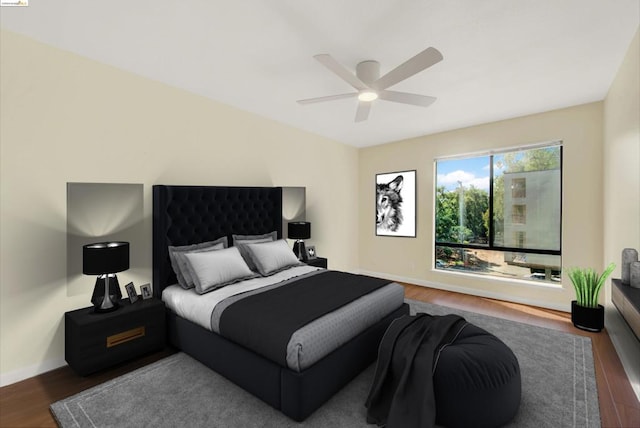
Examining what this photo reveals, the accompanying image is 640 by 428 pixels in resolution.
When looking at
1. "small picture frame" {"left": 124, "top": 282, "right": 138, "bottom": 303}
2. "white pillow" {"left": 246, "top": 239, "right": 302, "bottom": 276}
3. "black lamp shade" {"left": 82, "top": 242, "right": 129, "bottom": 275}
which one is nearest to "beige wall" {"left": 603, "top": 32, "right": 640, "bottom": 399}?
"white pillow" {"left": 246, "top": 239, "right": 302, "bottom": 276}

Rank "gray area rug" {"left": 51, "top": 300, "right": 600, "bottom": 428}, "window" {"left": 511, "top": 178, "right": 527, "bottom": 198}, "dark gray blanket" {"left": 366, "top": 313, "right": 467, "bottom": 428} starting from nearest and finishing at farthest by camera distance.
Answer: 1. "dark gray blanket" {"left": 366, "top": 313, "right": 467, "bottom": 428}
2. "gray area rug" {"left": 51, "top": 300, "right": 600, "bottom": 428}
3. "window" {"left": 511, "top": 178, "right": 527, "bottom": 198}

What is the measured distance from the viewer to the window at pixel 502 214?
4.02 m

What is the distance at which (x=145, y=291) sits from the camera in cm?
280

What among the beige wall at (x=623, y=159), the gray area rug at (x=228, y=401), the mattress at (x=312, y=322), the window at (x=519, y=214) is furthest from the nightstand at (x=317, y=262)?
the beige wall at (x=623, y=159)

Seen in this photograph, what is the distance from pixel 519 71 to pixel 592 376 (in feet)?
8.81

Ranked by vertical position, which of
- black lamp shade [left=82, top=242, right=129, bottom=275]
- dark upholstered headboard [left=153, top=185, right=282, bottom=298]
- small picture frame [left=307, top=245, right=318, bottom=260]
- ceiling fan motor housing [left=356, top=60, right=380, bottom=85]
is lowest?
small picture frame [left=307, top=245, right=318, bottom=260]

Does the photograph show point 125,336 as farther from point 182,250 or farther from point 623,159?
point 623,159

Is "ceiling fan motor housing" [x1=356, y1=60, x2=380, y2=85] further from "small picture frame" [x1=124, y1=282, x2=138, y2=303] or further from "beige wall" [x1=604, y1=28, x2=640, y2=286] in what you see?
"small picture frame" [x1=124, y1=282, x2=138, y2=303]

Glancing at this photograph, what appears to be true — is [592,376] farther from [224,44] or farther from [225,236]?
[224,44]

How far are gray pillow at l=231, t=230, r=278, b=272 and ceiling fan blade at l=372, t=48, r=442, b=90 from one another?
2.26 metres

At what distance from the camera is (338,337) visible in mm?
2096

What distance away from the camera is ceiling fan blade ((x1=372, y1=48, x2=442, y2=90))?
193 centimetres

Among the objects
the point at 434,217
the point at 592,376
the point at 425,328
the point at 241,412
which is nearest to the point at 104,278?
the point at 241,412

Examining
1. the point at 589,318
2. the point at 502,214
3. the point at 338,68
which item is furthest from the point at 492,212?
the point at 338,68
